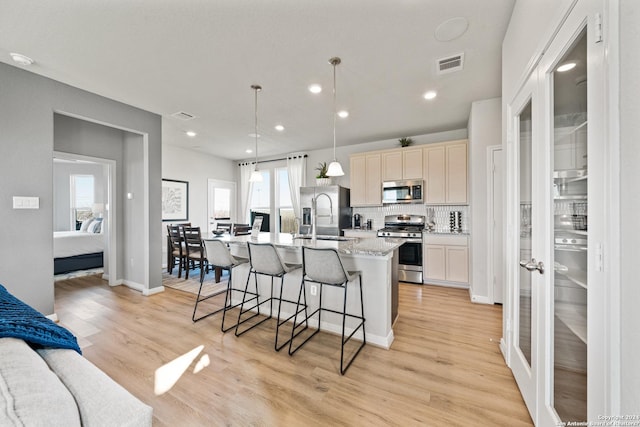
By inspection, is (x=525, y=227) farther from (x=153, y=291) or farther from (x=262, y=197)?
(x=262, y=197)

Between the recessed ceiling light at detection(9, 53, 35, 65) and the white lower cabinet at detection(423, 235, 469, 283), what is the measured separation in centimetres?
542

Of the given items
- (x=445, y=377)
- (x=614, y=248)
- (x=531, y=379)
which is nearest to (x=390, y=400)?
(x=445, y=377)

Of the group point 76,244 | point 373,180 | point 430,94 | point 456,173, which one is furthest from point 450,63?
Result: point 76,244

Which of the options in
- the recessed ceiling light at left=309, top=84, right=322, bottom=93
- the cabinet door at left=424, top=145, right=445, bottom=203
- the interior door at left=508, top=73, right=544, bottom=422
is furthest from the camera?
the cabinet door at left=424, top=145, right=445, bottom=203

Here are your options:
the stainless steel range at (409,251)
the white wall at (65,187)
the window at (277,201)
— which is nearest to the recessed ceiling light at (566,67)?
the stainless steel range at (409,251)

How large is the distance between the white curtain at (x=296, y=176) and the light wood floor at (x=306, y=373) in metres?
3.70

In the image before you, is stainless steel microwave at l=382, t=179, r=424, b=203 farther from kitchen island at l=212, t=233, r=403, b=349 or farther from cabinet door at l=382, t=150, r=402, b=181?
kitchen island at l=212, t=233, r=403, b=349

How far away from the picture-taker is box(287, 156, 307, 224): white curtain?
6367mm

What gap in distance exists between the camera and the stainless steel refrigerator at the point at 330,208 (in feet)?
17.3

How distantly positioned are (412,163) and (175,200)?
5151 millimetres

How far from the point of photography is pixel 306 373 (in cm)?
205

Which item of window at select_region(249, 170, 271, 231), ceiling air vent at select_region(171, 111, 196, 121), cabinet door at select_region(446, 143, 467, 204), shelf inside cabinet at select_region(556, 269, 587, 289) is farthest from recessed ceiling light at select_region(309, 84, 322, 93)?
window at select_region(249, 170, 271, 231)

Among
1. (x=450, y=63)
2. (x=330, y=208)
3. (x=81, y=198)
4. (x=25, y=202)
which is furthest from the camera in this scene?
(x=81, y=198)

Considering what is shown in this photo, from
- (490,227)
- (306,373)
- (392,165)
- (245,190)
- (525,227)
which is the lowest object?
(306,373)
